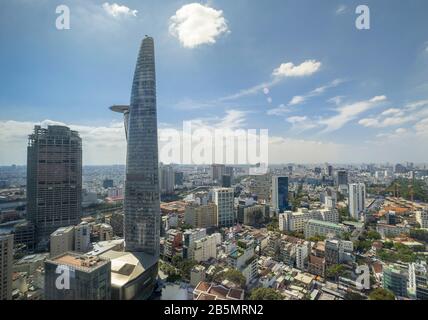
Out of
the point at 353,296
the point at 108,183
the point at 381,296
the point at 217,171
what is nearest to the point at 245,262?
the point at 353,296

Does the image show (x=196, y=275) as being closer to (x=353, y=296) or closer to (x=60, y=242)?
(x=353, y=296)

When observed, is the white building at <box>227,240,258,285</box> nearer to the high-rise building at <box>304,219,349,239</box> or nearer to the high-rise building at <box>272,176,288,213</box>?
the high-rise building at <box>304,219,349,239</box>

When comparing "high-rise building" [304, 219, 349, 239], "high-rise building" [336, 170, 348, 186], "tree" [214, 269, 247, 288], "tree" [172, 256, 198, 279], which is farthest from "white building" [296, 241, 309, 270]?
"high-rise building" [336, 170, 348, 186]

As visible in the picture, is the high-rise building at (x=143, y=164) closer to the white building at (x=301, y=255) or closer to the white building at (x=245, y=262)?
the white building at (x=245, y=262)
